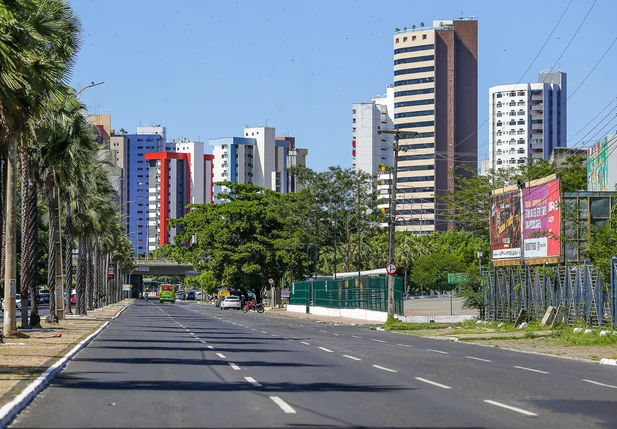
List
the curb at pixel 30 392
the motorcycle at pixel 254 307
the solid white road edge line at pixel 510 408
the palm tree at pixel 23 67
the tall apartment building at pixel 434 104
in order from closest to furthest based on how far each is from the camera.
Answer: the curb at pixel 30 392
the solid white road edge line at pixel 510 408
the palm tree at pixel 23 67
the motorcycle at pixel 254 307
the tall apartment building at pixel 434 104

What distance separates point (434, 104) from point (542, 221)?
5398 inches

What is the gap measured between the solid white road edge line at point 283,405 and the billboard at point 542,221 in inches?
1290

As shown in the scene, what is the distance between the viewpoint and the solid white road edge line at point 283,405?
13.8 metres

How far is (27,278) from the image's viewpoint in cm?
3775

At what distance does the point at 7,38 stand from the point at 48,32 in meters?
6.86

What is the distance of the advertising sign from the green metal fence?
20.2 feet

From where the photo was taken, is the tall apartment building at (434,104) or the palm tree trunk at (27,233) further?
the tall apartment building at (434,104)

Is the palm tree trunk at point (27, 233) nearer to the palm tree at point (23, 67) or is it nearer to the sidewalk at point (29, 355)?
the sidewalk at point (29, 355)

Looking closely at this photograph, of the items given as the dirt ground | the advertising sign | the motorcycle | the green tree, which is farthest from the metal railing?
the green tree

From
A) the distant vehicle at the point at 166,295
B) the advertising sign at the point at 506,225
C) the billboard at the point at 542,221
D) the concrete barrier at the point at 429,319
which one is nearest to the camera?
the billboard at the point at 542,221

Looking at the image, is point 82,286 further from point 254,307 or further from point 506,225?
point 254,307

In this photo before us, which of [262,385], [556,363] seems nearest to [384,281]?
[556,363]

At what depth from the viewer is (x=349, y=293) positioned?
2717 inches

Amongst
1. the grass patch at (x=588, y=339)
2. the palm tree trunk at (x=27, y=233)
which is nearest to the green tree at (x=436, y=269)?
the grass patch at (x=588, y=339)
